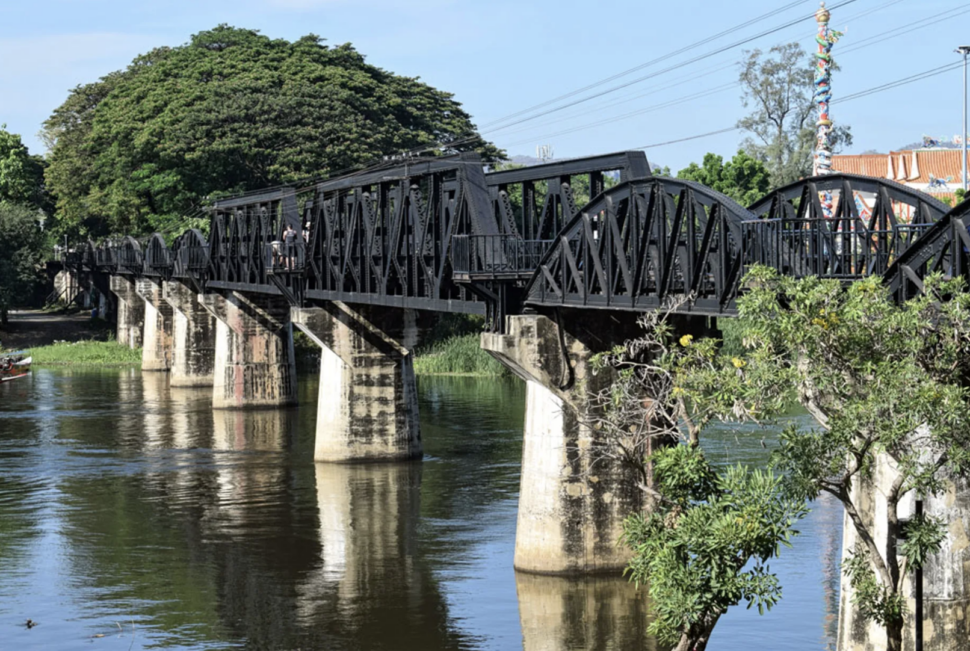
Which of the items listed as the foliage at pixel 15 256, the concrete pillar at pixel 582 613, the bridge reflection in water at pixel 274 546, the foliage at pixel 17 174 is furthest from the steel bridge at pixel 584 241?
the foliage at pixel 17 174

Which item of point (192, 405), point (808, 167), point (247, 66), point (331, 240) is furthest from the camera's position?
point (247, 66)

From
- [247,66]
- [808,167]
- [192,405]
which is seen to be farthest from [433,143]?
[192,405]

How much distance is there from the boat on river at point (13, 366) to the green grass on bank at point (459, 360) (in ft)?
81.1

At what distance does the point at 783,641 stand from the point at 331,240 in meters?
27.2

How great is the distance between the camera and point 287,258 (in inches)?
2165

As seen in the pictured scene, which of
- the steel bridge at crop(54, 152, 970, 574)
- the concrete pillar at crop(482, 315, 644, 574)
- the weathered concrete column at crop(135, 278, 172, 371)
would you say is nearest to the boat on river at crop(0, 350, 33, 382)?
the weathered concrete column at crop(135, 278, 172, 371)

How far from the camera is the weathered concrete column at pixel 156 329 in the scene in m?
95.3

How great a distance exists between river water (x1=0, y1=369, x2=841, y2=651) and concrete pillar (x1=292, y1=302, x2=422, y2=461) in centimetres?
98

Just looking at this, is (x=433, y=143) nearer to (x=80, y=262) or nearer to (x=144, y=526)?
(x=80, y=262)

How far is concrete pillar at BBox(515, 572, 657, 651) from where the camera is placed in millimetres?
29859

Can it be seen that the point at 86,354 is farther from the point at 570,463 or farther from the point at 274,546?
the point at 570,463

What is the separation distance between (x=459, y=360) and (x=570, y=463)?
5578 cm

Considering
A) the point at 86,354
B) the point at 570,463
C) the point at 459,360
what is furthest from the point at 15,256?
the point at 570,463

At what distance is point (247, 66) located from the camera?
353ft
